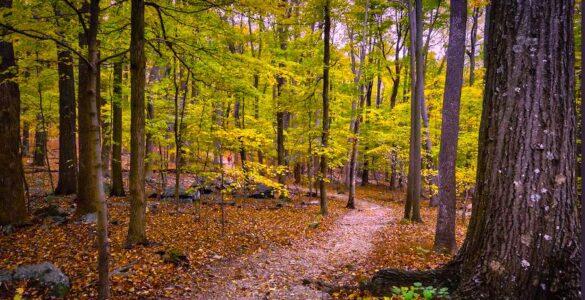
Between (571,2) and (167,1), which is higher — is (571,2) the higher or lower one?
the lower one

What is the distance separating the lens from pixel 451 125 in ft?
25.0

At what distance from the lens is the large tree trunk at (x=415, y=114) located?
11297 millimetres

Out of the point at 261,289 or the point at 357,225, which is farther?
the point at 357,225

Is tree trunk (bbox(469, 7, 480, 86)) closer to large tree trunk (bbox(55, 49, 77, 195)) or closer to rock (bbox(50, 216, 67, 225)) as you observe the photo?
large tree trunk (bbox(55, 49, 77, 195))

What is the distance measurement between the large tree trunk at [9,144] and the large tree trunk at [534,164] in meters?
9.85

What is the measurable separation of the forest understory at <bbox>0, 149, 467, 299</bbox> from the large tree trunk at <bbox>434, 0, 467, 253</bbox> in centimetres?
78

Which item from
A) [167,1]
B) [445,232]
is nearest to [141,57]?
[167,1]

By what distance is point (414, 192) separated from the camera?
487 inches

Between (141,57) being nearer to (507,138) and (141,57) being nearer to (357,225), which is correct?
(507,138)

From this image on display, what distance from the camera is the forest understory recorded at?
18.1 feet

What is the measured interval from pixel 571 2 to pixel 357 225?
10067 millimetres

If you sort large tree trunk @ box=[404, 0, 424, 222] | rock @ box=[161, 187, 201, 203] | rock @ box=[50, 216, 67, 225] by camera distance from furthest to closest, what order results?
1. rock @ box=[161, 187, 201, 203]
2. large tree trunk @ box=[404, 0, 424, 222]
3. rock @ box=[50, 216, 67, 225]

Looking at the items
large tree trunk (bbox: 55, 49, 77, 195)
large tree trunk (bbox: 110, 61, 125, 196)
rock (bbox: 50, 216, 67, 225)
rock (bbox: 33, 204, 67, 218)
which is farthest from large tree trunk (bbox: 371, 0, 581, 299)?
large tree trunk (bbox: 55, 49, 77, 195)

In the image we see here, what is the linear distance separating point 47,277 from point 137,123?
3094 mm
